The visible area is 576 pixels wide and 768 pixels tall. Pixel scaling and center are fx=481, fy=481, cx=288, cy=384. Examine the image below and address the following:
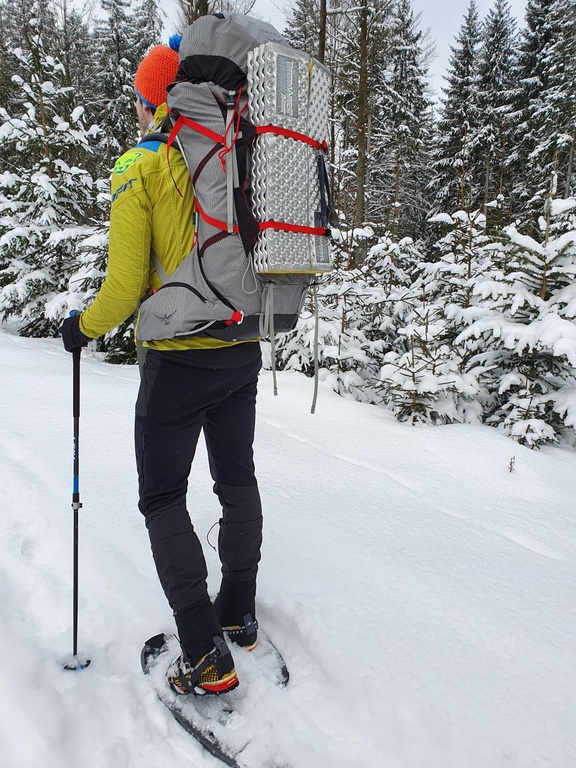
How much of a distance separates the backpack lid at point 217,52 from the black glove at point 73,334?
39.5 inches

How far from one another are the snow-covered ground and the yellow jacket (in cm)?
138

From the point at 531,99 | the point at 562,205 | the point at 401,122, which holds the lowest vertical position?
the point at 562,205

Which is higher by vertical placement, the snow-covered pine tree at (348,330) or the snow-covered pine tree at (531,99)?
the snow-covered pine tree at (531,99)

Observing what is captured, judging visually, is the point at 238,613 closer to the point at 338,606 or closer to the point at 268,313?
the point at 338,606

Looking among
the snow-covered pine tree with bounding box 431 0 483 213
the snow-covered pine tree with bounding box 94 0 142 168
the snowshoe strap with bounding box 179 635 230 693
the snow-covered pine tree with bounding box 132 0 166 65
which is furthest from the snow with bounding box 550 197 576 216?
the snow-covered pine tree with bounding box 132 0 166 65

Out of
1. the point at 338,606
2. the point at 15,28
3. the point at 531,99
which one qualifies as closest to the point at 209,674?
the point at 338,606

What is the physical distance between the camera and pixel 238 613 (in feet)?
7.02

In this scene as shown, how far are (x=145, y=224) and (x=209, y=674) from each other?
168cm

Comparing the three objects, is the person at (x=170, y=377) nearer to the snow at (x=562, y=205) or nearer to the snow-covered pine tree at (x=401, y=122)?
the snow at (x=562, y=205)

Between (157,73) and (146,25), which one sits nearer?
(157,73)

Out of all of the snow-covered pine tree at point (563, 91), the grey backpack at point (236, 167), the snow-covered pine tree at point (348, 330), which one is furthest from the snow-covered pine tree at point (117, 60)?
the grey backpack at point (236, 167)

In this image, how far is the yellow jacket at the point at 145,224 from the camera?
1.63m

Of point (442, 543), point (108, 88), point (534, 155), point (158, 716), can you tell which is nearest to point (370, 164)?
point (534, 155)

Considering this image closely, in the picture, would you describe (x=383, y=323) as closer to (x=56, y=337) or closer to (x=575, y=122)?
(x=56, y=337)
